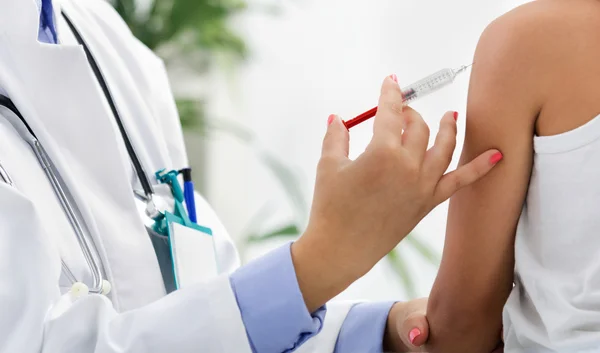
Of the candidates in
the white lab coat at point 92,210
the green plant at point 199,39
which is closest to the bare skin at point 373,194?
the white lab coat at point 92,210

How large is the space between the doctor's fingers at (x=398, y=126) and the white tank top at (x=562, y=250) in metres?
0.13

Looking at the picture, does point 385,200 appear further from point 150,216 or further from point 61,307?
point 150,216

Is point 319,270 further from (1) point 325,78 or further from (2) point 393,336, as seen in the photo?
(1) point 325,78

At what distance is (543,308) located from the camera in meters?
0.71

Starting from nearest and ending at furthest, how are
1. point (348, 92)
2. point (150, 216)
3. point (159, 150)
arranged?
point (150, 216) < point (159, 150) < point (348, 92)

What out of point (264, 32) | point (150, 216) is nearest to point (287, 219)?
point (264, 32)

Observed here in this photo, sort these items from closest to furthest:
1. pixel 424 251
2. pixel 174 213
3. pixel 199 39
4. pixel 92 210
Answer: pixel 92 210, pixel 174 213, pixel 424 251, pixel 199 39

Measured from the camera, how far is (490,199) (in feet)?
2.50

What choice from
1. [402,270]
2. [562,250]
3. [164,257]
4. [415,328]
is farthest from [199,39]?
[562,250]

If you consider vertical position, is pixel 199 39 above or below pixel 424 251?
above

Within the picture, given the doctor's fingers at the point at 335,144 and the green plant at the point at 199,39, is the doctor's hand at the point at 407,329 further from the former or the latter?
the green plant at the point at 199,39

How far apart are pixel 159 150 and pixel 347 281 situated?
0.63 m

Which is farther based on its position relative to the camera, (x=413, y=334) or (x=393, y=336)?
(x=393, y=336)

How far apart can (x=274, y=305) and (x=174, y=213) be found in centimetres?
46
